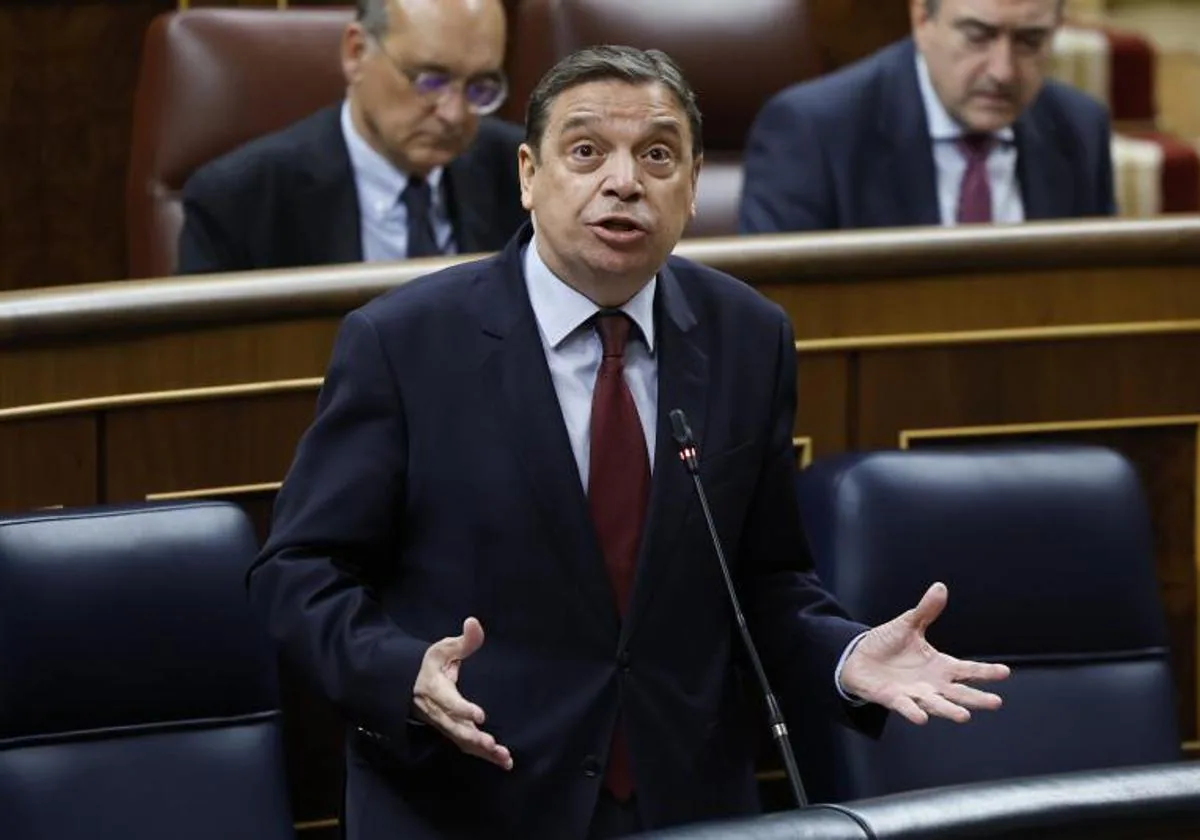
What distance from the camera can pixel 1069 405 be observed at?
5.46 feet

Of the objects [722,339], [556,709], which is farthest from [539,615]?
[722,339]

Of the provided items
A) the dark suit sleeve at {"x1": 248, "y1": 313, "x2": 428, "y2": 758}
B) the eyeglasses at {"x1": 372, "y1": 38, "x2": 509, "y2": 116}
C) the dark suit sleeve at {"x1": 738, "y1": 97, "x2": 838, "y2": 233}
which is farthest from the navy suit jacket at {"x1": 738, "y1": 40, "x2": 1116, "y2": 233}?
the dark suit sleeve at {"x1": 248, "y1": 313, "x2": 428, "y2": 758}

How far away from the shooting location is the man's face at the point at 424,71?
1.88m

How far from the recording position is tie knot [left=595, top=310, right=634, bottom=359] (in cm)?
122

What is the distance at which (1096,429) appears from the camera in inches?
65.9

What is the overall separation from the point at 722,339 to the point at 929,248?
1.41ft

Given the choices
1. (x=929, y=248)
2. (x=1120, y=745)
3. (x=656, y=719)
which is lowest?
(x=1120, y=745)

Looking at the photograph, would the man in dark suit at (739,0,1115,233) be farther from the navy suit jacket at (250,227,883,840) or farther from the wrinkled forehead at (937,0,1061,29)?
the navy suit jacket at (250,227,883,840)

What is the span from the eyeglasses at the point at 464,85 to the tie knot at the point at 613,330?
2.31 ft

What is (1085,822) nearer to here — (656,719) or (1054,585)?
(656,719)

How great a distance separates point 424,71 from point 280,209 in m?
0.16

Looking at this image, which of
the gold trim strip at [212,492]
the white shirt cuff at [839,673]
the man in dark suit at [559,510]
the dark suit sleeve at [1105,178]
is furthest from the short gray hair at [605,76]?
the dark suit sleeve at [1105,178]

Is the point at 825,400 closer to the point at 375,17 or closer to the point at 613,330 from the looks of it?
the point at 613,330

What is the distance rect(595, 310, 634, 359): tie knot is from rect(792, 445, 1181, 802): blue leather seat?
30 cm
